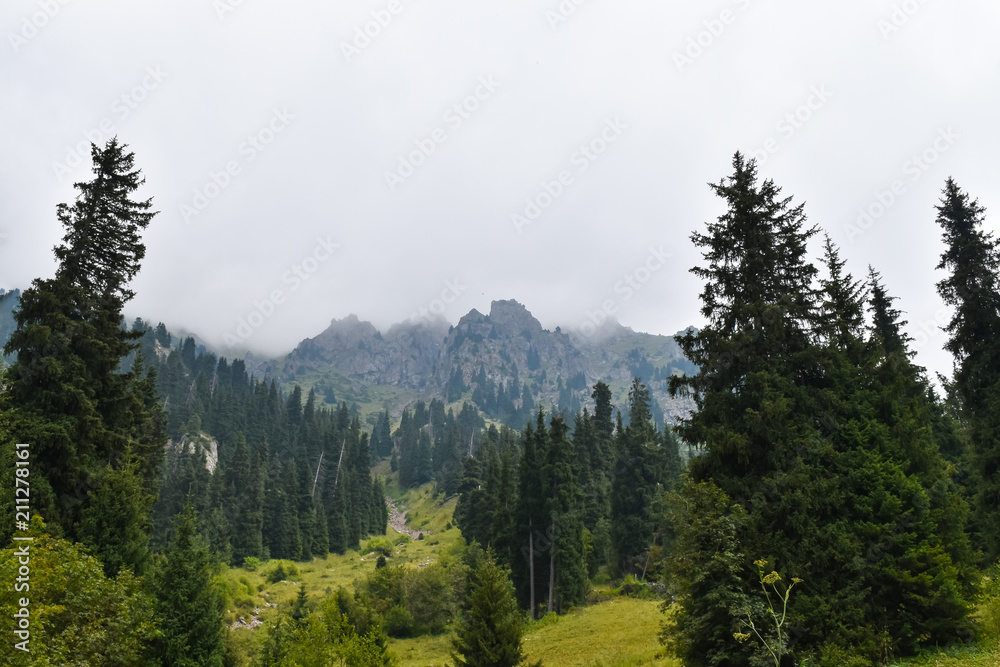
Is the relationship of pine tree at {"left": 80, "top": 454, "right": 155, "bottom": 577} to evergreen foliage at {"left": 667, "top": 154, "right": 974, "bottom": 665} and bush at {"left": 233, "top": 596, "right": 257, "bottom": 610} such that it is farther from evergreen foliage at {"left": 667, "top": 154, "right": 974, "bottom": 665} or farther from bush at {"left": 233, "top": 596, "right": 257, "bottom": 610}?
bush at {"left": 233, "top": 596, "right": 257, "bottom": 610}

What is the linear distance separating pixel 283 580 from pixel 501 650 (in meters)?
53.9

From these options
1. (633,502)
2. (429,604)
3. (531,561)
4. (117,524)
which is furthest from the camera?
(633,502)

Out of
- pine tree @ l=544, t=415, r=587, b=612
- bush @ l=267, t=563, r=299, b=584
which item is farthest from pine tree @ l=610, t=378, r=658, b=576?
bush @ l=267, t=563, r=299, b=584

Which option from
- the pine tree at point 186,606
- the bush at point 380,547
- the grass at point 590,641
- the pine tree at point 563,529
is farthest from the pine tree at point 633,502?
the pine tree at point 186,606

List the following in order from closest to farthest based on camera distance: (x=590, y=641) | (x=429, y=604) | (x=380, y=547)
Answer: (x=590, y=641) → (x=429, y=604) → (x=380, y=547)

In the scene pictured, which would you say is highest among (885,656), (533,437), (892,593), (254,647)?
(533,437)

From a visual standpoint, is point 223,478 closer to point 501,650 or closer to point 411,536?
point 411,536

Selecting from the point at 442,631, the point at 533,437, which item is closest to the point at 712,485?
the point at 533,437

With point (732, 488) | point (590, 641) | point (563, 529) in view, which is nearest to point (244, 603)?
point (563, 529)

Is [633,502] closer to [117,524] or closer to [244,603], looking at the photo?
[244,603]

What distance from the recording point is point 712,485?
58.7ft

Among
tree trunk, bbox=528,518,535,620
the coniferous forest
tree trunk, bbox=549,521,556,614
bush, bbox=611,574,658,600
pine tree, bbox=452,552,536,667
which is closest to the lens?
the coniferous forest

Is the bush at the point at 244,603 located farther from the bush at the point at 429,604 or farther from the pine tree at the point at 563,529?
the pine tree at the point at 563,529

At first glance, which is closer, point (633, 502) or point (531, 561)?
point (531, 561)
